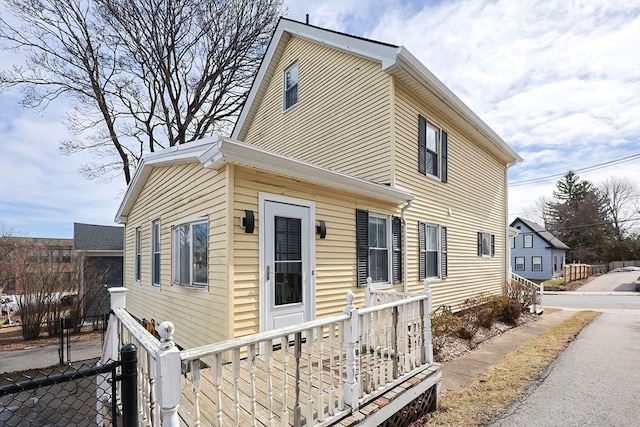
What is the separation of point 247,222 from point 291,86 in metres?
7.45

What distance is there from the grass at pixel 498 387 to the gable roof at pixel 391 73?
6090mm

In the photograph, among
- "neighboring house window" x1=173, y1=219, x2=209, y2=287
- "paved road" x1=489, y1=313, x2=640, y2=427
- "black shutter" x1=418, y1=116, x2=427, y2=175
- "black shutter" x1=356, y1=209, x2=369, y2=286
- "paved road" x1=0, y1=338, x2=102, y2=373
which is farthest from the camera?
"black shutter" x1=418, y1=116, x2=427, y2=175

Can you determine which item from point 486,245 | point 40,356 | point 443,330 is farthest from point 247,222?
point 486,245

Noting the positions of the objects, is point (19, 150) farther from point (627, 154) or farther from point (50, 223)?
point (627, 154)

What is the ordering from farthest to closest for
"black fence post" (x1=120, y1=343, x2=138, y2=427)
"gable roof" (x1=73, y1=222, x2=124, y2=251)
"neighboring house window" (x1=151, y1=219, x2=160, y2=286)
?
"gable roof" (x1=73, y1=222, x2=124, y2=251), "neighboring house window" (x1=151, y1=219, x2=160, y2=286), "black fence post" (x1=120, y1=343, x2=138, y2=427)

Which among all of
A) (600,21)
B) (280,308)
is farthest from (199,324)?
(600,21)

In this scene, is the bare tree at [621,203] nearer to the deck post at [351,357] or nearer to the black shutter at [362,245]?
the black shutter at [362,245]

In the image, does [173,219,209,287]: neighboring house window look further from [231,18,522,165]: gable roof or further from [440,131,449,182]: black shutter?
[440,131,449,182]: black shutter

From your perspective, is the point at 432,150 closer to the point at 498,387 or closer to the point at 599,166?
the point at 498,387

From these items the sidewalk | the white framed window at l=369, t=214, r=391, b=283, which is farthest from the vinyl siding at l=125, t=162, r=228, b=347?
the sidewalk

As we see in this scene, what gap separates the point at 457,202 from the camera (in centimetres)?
1060

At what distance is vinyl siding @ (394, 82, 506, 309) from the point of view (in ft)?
27.6

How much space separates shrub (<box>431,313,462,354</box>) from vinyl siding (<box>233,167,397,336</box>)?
1505mm

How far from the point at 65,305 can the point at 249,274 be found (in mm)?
10778
